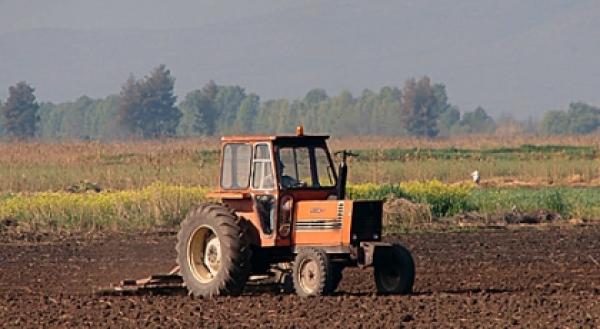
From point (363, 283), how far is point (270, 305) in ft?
13.1

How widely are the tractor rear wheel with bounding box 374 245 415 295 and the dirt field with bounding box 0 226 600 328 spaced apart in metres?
0.31

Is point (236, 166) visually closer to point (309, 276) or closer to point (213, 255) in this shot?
point (213, 255)

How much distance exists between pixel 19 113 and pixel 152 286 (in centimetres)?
13403

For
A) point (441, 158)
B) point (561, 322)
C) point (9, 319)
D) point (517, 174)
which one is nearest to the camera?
point (561, 322)

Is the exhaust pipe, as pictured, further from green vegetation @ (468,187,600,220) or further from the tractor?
green vegetation @ (468,187,600,220)

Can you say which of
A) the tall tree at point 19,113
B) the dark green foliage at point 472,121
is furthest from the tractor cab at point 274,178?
the tall tree at point 19,113

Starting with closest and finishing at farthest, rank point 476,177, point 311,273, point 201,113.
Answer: point 311,273 → point 476,177 → point 201,113

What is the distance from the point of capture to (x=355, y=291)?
19.1 meters

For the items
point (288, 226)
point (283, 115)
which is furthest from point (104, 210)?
point (283, 115)

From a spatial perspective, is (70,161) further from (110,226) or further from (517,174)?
(110,226)

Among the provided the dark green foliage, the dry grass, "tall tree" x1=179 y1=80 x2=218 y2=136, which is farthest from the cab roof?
"tall tree" x1=179 y1=80 x2=218 y2=136

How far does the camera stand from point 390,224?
1232 inches

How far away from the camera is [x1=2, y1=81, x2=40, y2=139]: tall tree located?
483 feet

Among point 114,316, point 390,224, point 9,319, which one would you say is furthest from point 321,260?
point 390,224
